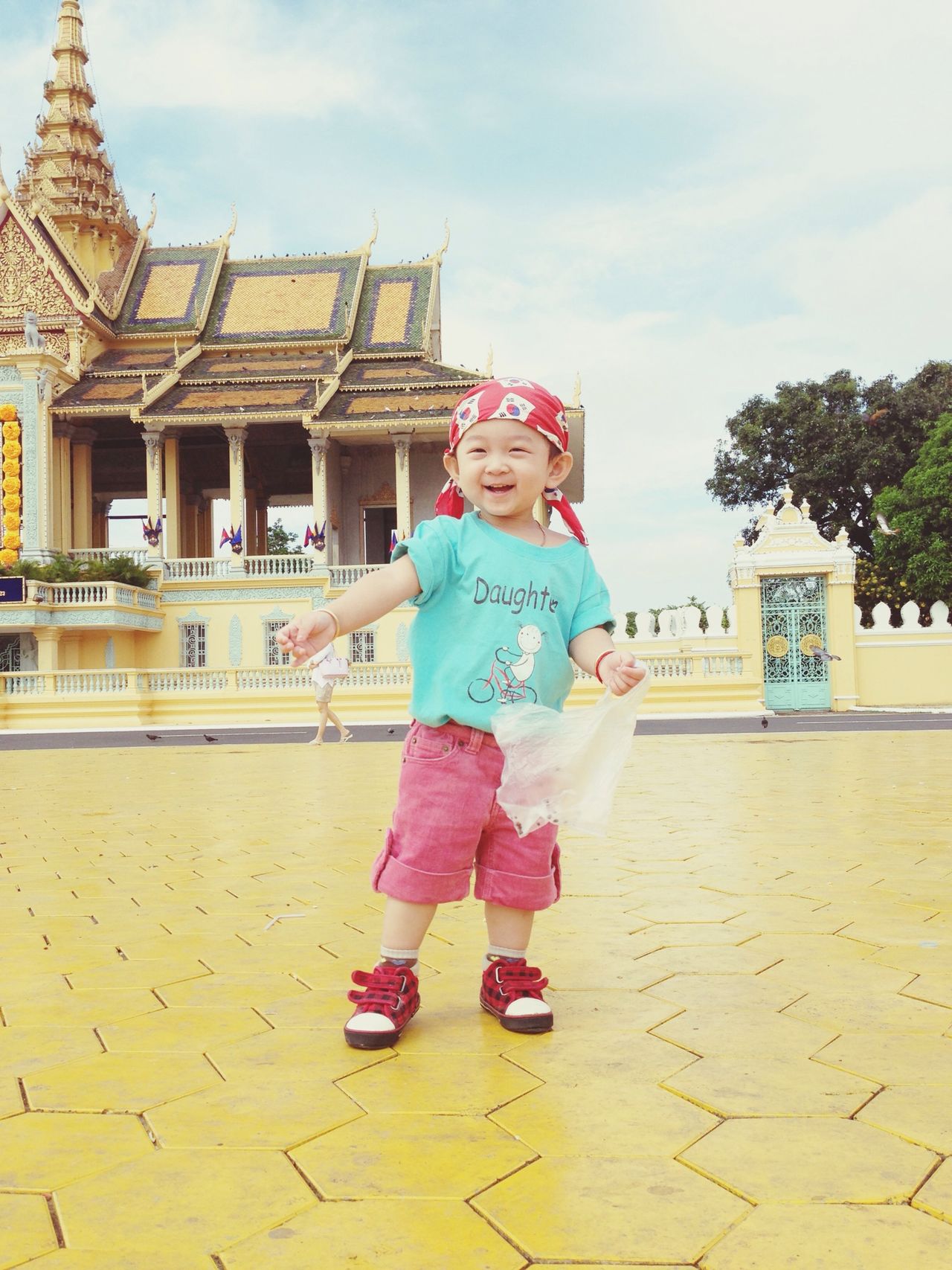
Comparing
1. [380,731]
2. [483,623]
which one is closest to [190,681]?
[380,731]

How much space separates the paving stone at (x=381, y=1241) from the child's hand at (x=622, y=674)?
101cm

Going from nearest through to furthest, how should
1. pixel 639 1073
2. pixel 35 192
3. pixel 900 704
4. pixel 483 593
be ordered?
pixel 639 1073 < pixel 483 593 < pixel 900 704 < pixel 35 192

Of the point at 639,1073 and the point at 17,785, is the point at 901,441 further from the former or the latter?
the point at 639,1073

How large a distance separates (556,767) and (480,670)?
0.26 metres

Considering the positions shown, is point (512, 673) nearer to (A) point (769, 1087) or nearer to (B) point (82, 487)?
(A) point (769, 1087)

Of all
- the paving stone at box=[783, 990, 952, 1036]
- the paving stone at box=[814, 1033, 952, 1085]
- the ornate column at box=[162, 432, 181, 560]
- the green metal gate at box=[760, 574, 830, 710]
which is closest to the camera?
the paving stone at box=[814, 1033, 952, 1085]

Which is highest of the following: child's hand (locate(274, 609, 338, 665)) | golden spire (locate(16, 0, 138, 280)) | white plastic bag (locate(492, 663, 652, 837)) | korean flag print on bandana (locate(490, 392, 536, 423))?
golden spire (locate(16, 0, 138, 280))

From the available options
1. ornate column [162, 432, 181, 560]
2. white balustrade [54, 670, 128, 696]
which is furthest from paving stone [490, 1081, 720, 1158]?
ornate column [162, 432, 181, 560]

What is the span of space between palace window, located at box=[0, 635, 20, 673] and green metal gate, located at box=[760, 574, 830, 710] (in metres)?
15.2

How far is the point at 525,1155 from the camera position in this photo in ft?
4.96

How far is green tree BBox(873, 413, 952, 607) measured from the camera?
23812mm

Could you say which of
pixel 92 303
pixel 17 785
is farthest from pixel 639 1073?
pixel 92 303

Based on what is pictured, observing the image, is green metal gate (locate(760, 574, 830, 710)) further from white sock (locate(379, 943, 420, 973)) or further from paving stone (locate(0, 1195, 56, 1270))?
paving stone (locate(0, 1195, 56, 1270))

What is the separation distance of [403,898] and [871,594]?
83.9 ft
